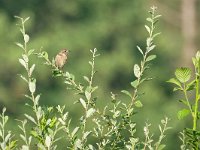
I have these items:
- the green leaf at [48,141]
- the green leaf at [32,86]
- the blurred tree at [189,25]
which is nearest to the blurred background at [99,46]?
the blurred tree at [189,25]

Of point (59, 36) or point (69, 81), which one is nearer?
point (69, 81)

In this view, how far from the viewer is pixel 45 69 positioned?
73.2ft

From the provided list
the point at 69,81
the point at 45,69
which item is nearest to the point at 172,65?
the point at 45,69

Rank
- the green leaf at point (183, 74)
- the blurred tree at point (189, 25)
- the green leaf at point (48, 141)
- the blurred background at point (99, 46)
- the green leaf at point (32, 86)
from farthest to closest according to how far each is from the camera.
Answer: the blurred tree at point (189, 25) → the blurred background at point (99, 46) → the green leaf at point (183, 74) → the green leaf at point (32, 86) → the green leaf at point (48, 141)

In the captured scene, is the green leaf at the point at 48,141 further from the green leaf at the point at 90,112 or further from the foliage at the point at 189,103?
the foliage at the point at 189,103

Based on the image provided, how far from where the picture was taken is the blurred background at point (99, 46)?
70.3ft

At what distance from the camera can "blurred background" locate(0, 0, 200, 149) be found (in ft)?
70.3

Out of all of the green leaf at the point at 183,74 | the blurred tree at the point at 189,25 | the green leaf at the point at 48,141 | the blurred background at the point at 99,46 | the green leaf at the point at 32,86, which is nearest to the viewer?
the green leaf at the point at 48,141

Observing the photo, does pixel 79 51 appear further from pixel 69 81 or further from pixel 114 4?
pixel 69 81

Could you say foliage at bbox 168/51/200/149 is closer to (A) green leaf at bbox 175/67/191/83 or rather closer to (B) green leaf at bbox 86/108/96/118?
(A) green leaf at bbox 175/67/191/83

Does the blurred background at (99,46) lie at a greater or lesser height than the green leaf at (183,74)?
greater

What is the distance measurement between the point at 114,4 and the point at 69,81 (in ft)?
75.5

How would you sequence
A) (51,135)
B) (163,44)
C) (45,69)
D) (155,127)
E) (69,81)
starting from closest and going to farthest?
(51,135)
(69,81)
(155,127)
(45,69)
(163,44)

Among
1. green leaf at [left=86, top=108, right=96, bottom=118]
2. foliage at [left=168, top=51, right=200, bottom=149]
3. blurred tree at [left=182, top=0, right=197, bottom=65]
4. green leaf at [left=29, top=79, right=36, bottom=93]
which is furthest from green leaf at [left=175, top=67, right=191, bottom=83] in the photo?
blurred tree at [left=182, top=0, right=197, bottom=65]
